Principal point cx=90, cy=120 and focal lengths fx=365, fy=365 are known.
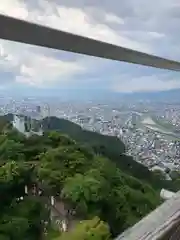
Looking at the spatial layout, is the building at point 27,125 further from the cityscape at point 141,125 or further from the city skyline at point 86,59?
the city skyline at point 86,59

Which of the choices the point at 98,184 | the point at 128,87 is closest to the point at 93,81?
the point at 128,87

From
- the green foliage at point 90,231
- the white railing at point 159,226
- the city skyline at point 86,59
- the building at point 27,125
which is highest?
the city skyline at point 86,59

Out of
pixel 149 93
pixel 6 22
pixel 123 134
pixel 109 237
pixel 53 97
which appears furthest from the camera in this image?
pixel 123 134

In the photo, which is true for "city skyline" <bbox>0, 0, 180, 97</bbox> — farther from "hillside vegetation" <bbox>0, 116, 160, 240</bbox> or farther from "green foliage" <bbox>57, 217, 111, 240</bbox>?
"green foliage" <bbox>57, 217, 111, 240</bbox>

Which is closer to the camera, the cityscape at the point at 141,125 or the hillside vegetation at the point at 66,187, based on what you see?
the hillside vegetation at the point at 66,187

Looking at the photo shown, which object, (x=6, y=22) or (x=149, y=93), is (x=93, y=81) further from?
(x=6, y=22)

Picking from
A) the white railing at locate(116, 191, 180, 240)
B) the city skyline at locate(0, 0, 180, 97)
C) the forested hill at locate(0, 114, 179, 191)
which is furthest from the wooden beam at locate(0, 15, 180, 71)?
the forested hill at locate(0, 114, 179, 191)

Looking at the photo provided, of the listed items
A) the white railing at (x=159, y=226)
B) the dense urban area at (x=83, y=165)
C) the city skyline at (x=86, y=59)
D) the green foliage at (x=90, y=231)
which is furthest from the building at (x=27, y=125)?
the white railing at (x=159, y=226)
